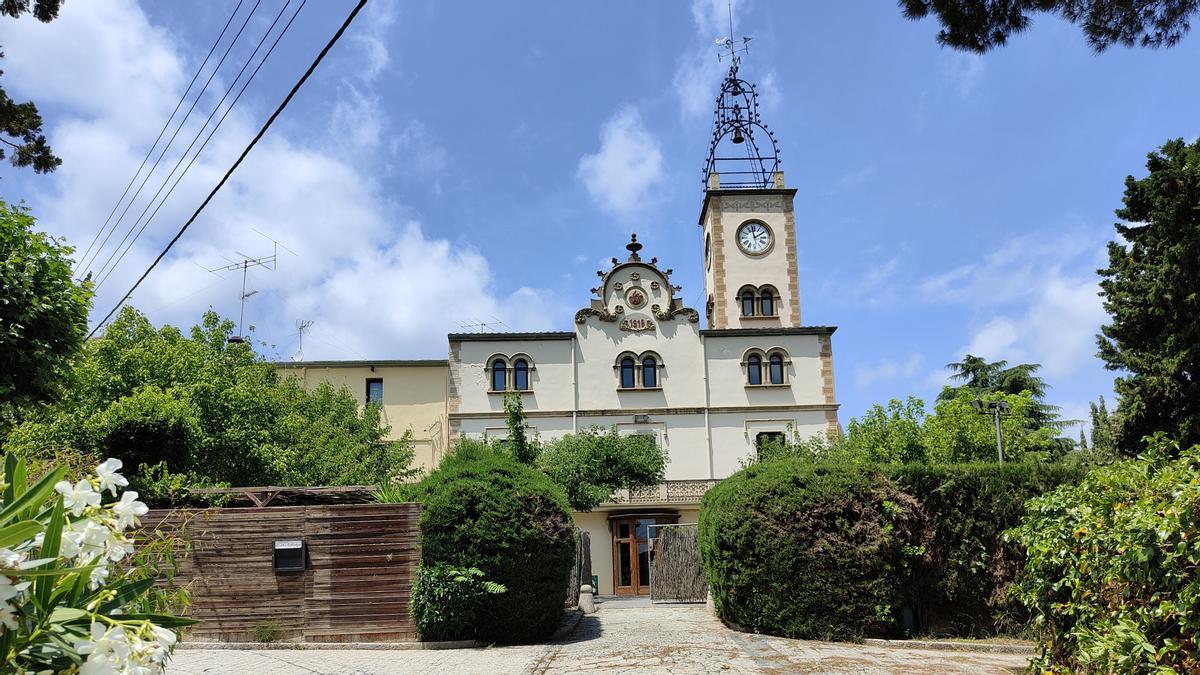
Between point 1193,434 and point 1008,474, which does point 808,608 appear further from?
point 1193,434

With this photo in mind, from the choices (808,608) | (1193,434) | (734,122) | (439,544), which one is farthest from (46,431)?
(734,122)

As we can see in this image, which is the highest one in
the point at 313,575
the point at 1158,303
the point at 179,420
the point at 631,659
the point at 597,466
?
the point at 1158,303

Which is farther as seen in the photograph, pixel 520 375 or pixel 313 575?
pixel 520 375

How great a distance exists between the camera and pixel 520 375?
35.4 metres

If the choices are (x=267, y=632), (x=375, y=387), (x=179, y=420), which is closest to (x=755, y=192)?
(x=375, y=387)

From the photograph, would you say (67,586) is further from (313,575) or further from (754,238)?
(754,238)

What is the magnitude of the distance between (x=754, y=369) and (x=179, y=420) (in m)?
22.9

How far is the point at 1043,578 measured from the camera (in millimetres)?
8398

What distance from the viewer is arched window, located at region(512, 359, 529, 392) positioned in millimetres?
35188

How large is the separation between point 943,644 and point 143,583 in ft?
41.9

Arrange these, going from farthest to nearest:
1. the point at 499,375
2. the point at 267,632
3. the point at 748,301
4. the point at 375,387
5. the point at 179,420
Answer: the point at 748,301 < the point at 375,387 < the point at 499,375 < the point at 179,420 < the point at 267,632

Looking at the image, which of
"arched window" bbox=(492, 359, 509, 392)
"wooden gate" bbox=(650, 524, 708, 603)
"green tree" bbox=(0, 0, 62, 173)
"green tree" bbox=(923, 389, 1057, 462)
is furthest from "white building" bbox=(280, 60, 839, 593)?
"green tree" bbox=(0, 0, 62, 173)

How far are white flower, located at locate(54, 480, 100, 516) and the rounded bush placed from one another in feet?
39.3

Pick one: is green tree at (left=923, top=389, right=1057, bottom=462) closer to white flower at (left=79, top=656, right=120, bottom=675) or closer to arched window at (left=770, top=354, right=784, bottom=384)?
arched window at (left=770, top=354, right=784, bottom=384)
